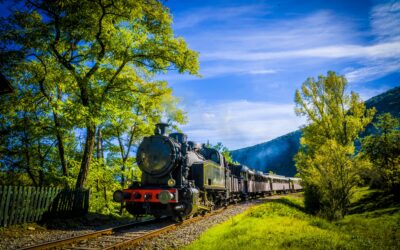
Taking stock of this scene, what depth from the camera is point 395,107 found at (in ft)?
351

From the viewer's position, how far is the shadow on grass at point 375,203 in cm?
2429

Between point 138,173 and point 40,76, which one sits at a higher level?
point 40,76

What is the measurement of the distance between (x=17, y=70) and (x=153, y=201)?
8.81m

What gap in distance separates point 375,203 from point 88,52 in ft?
92.6

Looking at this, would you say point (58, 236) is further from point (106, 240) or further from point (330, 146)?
point (330, 146)

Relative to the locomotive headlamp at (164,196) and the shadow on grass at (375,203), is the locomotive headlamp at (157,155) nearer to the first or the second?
the locomotive headlamp at (164,196)

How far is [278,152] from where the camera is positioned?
148250 mm

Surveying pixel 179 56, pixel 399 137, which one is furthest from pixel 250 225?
pixel 399 137

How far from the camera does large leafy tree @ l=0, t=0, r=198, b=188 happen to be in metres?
11.4

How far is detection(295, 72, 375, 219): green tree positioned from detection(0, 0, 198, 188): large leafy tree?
11.1 meters

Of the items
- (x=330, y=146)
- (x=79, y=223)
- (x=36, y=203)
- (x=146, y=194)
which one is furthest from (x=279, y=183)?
(x=36, y=203)

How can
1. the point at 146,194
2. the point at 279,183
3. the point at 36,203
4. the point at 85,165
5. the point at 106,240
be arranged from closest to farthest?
1. the point at 106,240
2. the point at 36,203
3. the point at 146,194
4. the point at 85,165
5. the point at 279,183

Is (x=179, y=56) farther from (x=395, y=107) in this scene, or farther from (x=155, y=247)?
(x=395, y=107)

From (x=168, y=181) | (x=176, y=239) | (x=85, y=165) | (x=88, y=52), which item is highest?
(x=88, y=52)
